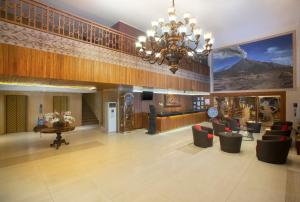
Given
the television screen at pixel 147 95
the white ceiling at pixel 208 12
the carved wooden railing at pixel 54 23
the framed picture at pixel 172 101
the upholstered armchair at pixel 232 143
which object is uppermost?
the white ceiling at pixel 208 12

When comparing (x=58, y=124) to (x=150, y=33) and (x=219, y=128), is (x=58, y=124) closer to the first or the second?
(x=150, y=33)

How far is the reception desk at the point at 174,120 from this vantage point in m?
8.83

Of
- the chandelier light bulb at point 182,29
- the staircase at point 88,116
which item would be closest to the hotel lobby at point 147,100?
the chandelier light bulb at point 182,29

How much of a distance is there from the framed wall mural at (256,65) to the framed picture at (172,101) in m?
3.39

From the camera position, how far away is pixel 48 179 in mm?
3537

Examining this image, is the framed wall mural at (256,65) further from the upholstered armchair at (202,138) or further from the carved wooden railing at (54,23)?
the carved wooden railing at (54,23)

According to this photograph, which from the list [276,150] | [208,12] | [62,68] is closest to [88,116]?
[62,68]

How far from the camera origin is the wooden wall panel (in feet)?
14.3

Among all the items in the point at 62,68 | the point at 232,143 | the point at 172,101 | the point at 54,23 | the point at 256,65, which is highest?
the point at 54,23

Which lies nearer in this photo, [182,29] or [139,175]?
[139,175]

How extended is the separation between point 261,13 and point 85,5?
7875 millimetres

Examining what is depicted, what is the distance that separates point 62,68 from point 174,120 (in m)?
6.77

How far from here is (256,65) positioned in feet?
35.4

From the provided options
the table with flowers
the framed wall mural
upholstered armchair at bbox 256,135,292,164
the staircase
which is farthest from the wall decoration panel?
the framed wall mural
